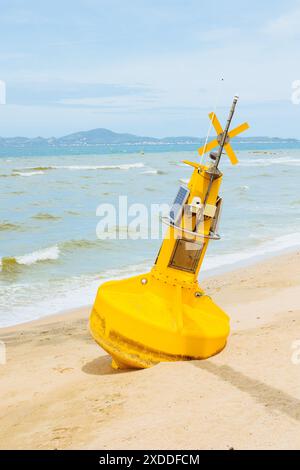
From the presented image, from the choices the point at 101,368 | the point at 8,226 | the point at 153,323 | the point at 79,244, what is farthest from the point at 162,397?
the point at 8,226

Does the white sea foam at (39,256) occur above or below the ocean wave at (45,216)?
below

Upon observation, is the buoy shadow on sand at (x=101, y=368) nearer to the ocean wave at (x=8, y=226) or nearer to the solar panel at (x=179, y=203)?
the solar panel at (x=179, y=203)

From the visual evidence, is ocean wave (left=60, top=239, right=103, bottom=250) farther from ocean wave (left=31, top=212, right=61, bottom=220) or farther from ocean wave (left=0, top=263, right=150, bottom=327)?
ocean wave (left=31, top=212, right=61, bottom=220)

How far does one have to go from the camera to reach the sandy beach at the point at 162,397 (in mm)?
4594

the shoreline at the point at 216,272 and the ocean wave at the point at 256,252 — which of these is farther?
the ocean wave at the point at 256,252

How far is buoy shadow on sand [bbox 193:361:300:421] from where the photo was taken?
16.2ft

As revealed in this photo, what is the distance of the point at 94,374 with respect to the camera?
672cm

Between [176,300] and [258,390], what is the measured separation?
1348mm

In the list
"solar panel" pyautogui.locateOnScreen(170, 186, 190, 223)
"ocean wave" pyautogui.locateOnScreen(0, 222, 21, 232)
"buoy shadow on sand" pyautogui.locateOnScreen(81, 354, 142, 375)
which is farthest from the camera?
"ocean wave" pyautogui.locateOnScreen(0, 222, 21, 232)

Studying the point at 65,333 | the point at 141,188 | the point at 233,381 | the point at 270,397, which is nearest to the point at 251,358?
the point at 233,381

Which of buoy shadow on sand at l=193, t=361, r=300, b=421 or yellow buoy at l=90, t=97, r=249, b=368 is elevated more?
yellow buoy at l=90, t=97, r=249, b=368

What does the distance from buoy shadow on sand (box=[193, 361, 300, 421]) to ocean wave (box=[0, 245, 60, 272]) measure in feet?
31.1

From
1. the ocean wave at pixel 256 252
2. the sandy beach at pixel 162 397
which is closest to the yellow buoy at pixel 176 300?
the sandy beach at pixel 162 397

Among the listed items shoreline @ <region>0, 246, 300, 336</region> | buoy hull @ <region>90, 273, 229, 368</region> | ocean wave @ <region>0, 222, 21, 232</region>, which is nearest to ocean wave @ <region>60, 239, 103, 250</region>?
ocean wave @ <region>0, 222, 21, 232</region>
